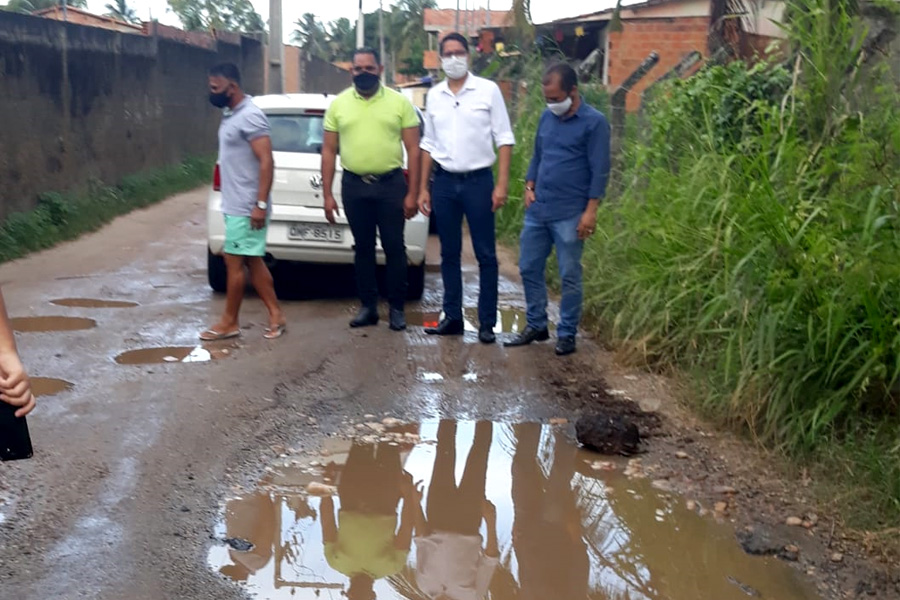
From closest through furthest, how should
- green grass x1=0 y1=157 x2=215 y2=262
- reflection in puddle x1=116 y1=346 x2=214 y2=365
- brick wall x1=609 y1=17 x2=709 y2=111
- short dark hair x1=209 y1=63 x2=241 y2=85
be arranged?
reflection in puddle x1=116 y1=346 x2=214 y2=365 < short dark hair x1=209 y1=63 x2=241 y2=85 < green grass x1=0 y1=157 x2=215 y2=262 < brick wall x1=609 y1=17 x2=709 y2=111

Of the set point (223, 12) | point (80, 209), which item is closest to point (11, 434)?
point (80, 209)

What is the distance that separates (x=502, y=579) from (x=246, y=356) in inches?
124

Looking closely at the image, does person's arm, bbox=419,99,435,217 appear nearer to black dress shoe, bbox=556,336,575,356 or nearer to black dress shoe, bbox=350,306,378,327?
black dress shoe, bbox=350,306,378,327

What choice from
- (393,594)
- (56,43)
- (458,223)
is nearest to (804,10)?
(458,223)

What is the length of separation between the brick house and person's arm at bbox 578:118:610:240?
6.94 ft

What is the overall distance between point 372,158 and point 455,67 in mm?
781

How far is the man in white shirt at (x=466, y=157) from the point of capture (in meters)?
6.62

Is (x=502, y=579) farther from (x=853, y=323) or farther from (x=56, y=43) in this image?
(x=56, y=43)

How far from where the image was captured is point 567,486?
4621 millimetres

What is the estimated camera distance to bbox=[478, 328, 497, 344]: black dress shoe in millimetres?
6824

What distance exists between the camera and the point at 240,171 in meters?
6.66

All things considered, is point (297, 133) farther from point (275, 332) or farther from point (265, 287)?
point (275, 332)

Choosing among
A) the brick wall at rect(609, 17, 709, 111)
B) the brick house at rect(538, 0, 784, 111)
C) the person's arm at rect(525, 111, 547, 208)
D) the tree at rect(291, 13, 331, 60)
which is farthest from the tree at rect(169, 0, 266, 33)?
Result: the person's arm at rect(525, 111, 547, 208)

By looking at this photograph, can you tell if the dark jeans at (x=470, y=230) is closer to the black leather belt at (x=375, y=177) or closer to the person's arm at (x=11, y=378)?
the black leather belt at (x=375, y=177)
